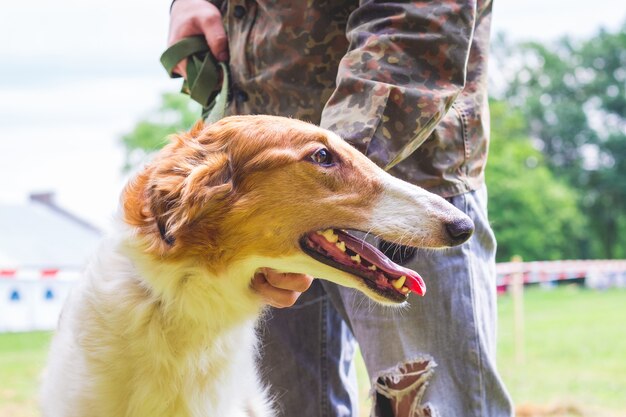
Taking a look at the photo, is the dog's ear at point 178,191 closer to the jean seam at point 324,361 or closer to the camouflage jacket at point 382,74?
the camouflage jacket at point 382,74

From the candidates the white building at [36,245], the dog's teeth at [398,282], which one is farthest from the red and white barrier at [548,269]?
the white building at [36,245]

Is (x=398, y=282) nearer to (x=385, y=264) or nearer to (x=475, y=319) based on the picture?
(x=385, y=264)

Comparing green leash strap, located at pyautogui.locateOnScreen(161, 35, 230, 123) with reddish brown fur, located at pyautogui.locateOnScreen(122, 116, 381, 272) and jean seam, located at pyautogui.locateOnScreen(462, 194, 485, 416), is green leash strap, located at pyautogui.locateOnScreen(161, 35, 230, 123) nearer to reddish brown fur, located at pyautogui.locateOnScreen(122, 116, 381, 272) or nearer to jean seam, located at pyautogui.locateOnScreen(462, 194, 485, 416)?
reddish brown fur, located at pyautogui.locateOnScreen(122, 116, 381, 272)

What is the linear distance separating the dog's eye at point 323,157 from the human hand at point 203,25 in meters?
0.93

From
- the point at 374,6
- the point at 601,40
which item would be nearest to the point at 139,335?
the point at 374,6

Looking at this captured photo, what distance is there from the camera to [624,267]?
22.3m

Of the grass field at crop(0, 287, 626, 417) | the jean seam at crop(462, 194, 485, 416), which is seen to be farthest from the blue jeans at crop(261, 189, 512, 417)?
the grass field at crop(0, 287, 626, 417)

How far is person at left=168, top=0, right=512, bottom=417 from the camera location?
8.68 ft

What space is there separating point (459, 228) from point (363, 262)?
1.02 ft

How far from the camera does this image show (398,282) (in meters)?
2.51

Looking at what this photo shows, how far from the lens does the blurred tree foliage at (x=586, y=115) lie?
55.2 m

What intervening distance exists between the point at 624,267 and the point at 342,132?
70.3 ft

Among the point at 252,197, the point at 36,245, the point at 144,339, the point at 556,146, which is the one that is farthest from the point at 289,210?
the point at 556,146

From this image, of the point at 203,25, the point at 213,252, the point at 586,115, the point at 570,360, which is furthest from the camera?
the point at 586,115
